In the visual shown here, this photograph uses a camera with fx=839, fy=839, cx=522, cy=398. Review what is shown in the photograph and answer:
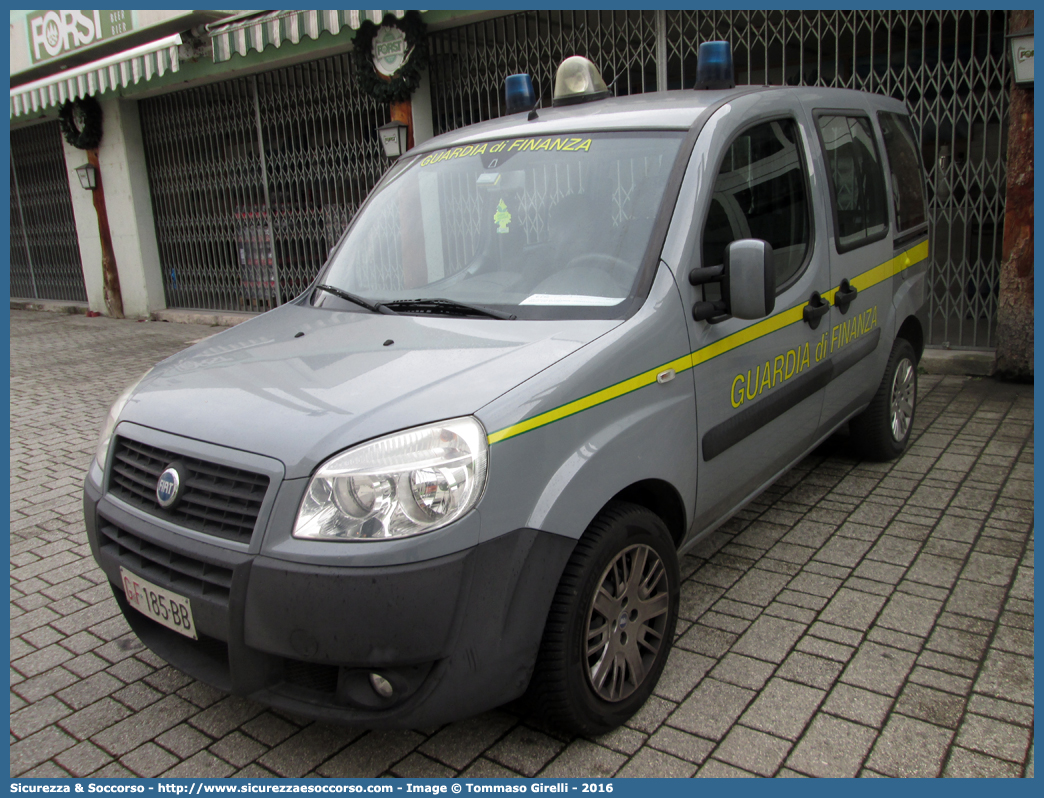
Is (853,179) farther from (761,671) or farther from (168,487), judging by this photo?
(168,487)

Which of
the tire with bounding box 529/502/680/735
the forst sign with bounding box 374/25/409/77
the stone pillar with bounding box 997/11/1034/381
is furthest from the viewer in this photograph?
the forst sign with bounding box 374/25/409/77

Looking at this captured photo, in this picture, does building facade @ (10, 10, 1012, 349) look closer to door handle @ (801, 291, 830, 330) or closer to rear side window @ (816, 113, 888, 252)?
rear side window @ (816, 113, 888, 252)

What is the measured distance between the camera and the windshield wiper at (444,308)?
269 cm

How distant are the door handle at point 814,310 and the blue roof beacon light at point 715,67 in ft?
3.01

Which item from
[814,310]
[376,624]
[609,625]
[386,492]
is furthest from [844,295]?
[376,624]

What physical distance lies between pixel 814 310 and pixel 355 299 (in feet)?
5.99

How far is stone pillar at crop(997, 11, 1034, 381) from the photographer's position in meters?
5.80

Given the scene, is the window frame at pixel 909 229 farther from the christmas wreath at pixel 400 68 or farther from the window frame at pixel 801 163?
the christmas wreath at pixel 400 68

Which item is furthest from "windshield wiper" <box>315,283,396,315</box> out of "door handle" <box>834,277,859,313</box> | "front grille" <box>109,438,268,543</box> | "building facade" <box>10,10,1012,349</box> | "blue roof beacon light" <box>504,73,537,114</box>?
"building facade" <box>10,10,1012,349</box>

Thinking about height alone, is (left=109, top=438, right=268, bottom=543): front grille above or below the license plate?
above

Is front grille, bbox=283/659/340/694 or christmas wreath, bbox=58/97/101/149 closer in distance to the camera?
front grille, bbox=283/659/340/694

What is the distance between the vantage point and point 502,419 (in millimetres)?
2115

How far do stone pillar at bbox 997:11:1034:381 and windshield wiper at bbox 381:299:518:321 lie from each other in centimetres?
493

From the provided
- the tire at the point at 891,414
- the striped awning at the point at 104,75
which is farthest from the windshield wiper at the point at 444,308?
the striped awning at the point at 104,75
